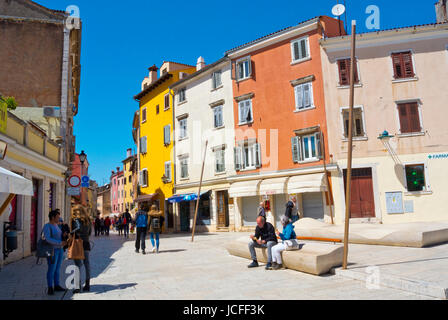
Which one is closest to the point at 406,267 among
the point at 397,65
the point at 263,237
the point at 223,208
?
the point at 263,237

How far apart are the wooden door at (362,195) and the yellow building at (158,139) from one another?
1611cm

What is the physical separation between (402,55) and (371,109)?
352cm

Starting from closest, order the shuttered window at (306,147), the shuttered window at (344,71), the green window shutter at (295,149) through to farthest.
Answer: the shuttered window at (344,71) → the shuttered window at (306,147) → the green window shutter at (295,149)

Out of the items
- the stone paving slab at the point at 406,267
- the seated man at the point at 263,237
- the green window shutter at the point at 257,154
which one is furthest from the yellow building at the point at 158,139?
the stone paving slab at the point at 406,267

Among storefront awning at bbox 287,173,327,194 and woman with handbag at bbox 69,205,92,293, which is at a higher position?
storefront awning at bbox 287,173,327,194

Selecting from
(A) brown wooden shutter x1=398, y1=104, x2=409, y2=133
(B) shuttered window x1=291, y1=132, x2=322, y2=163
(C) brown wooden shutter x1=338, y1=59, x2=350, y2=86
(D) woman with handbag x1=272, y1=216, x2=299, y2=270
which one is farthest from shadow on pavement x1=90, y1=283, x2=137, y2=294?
(C) brown wooden shutter x1=338, y1=59, x2=350, y2=86

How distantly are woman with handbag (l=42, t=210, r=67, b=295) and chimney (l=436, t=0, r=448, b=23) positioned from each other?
2572 cm

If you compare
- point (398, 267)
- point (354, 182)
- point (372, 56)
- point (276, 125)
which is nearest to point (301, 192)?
point (354, 182)

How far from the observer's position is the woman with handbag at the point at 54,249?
7.19 meters

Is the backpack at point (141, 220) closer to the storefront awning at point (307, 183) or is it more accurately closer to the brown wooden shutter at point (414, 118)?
the storefront awning at point (307, 183)

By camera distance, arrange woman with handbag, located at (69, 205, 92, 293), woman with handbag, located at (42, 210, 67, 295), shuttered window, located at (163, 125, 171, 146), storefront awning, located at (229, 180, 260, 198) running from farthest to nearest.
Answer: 1. shuttered window, located at (163, 125, 171, 146)
2. storefront awning, located at (229, 180, 260, 198)
3. woman with handbag, located at (69, 205, 92, 293)
4. woman with handbag, located at (42, 210, 67, 295)

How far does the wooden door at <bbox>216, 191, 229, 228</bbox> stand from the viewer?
2673cm

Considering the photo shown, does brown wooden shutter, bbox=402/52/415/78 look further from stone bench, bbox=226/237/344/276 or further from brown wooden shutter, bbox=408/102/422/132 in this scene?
stone bench, bbox=226/237/344/276

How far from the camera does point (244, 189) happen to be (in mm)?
24344
